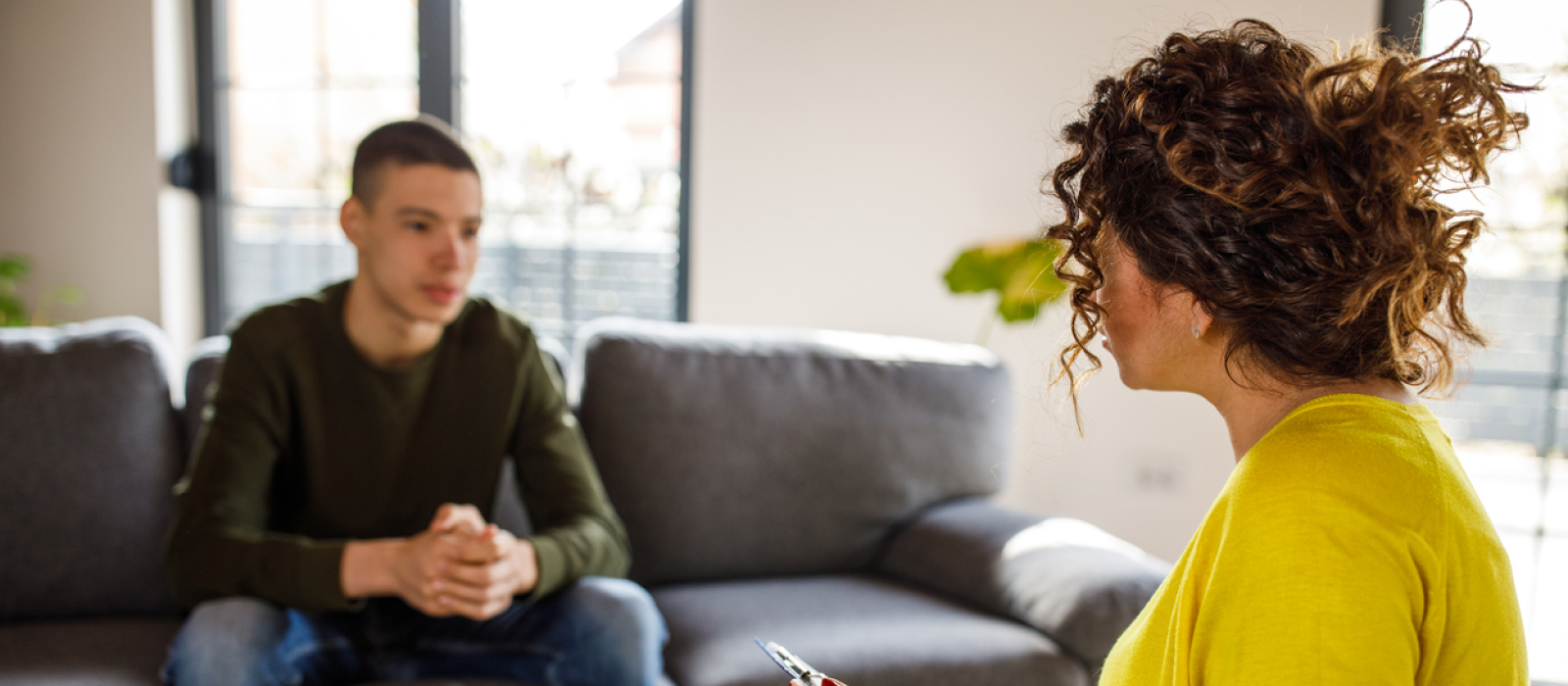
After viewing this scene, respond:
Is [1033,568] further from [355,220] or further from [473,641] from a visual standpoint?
[355,220]

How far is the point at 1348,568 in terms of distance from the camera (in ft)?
1.78

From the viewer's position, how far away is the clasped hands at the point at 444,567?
130cm

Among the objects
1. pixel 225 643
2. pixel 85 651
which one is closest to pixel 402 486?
pixel 225 643

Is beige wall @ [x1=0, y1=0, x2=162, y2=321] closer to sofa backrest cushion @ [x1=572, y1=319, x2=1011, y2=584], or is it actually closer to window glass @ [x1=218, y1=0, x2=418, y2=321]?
window glass @ [x1=218, y1=0, x2=418, y2=321]

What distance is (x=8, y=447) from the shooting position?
5.16 ft

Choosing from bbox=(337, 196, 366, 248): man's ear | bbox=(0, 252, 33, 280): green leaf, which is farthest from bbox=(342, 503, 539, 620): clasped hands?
bbox=(0, 252, 33, 280): green leaf

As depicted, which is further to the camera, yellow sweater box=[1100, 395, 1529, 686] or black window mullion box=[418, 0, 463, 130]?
black window mullion box=[418, 0, 463, 130]

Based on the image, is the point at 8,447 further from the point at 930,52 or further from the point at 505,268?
the point at 930,52

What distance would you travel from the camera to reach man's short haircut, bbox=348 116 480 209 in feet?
5.02

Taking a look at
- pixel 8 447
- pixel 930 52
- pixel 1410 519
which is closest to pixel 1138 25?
pixel 930 52

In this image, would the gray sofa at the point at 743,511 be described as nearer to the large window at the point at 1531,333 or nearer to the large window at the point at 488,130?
the large window at the point at 488,130

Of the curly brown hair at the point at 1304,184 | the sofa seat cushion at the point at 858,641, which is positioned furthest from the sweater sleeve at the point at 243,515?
the curly brown hair at the point at 1304,184

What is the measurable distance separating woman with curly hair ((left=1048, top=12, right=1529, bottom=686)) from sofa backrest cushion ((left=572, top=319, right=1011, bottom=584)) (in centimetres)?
124

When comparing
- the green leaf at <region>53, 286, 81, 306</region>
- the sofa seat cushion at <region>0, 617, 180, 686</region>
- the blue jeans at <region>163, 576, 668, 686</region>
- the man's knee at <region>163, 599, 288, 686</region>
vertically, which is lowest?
the sofa seat cushion at <region>0, 617, 180, 686</region>
